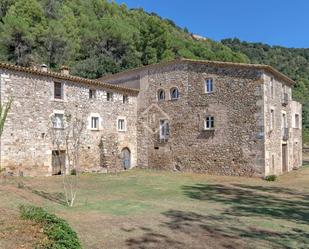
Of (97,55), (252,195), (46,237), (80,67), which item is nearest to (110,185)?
(252,195)

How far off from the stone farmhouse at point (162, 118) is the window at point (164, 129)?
8cm

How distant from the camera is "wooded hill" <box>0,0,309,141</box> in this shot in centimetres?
3816

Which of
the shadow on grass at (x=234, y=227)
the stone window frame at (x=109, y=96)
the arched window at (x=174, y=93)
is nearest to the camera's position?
the shadow on grass at (x=234, y=227)

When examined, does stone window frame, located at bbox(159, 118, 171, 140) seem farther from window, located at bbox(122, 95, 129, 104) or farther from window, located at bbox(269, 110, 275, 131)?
window, located at bbox(269, 110, 275, 131)

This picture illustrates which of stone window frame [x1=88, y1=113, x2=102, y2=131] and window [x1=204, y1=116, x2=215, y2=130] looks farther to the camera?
window [x1=204, y1=116, x2=215, y2=130]

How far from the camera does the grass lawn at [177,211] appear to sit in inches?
343

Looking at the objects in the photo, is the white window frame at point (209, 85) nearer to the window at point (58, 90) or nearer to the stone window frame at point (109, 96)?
the stone window frame at point (109, 96)

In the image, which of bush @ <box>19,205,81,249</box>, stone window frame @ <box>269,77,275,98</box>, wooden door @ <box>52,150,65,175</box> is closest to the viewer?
bush @ <box>19,205,81,249</box>

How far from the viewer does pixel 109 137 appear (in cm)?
2500

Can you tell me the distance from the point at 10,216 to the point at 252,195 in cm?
1108

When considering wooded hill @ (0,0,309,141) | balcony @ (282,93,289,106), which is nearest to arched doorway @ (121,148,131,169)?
balcony @ (282,93,289,106)

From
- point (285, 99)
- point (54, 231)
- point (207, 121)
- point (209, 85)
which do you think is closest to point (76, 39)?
point (209, 85)

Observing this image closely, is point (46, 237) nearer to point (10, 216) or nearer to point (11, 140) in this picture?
point (10, 216)

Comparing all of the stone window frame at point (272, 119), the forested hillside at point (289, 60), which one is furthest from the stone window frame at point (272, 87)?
the forested hillside at point (289, 60)
